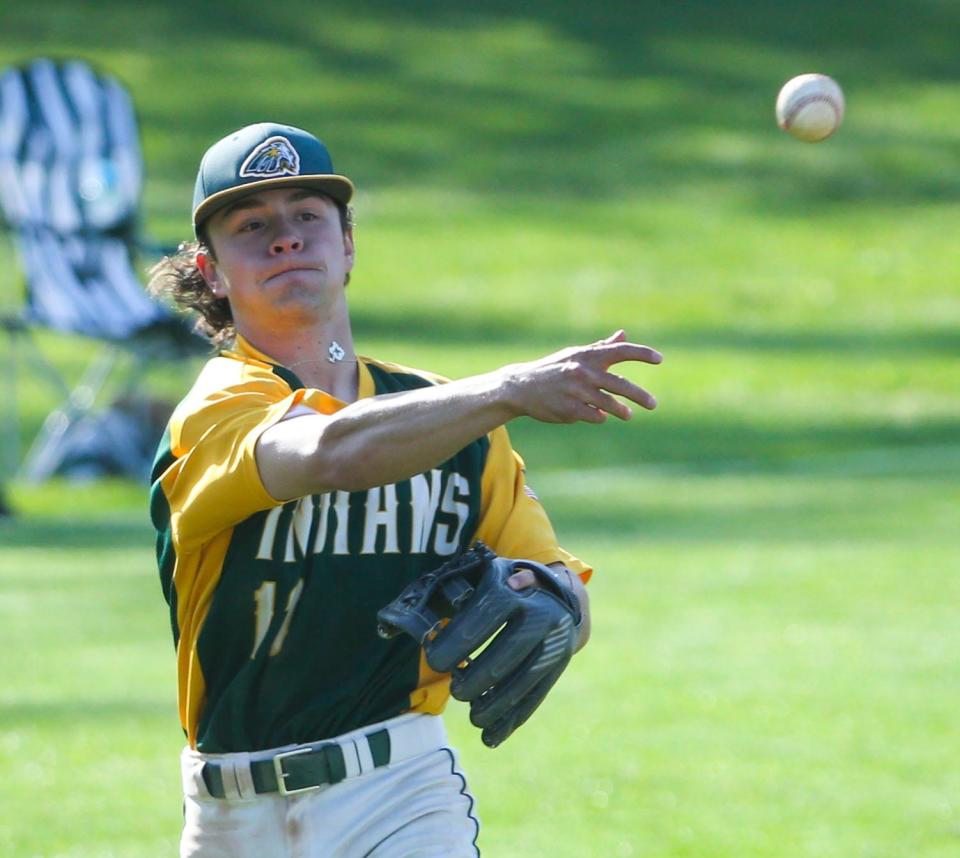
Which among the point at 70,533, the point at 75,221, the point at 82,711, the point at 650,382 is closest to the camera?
the point at 82,711

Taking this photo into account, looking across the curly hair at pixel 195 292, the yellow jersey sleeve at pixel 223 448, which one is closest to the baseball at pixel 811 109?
the curly hair at pixel 195 292

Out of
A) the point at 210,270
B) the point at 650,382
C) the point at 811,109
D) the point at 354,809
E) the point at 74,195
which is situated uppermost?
the point at 811,109

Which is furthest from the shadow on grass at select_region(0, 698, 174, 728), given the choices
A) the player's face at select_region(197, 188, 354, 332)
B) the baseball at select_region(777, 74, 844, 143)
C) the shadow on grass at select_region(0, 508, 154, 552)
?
the player's face at select_region(197, 188, 354, 332)

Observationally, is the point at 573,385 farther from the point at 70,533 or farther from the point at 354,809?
the point at 70,533

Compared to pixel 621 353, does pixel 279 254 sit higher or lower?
lower

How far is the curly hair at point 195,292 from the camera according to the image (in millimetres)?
5082

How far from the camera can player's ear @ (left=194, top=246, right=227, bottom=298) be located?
4.84m

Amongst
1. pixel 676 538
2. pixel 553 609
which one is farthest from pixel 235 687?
pixel 676 538

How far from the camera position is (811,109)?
655 cm

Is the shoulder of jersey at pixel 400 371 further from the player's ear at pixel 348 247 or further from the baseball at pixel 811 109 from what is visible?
the baseball at pixel 811 109

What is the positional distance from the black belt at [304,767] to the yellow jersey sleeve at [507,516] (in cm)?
58

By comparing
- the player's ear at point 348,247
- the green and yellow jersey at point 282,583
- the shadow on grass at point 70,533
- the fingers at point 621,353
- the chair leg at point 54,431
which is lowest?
the chair leg at point 54,431

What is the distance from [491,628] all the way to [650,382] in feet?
58.8

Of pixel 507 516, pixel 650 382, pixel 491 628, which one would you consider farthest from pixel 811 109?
pixel 650 382
